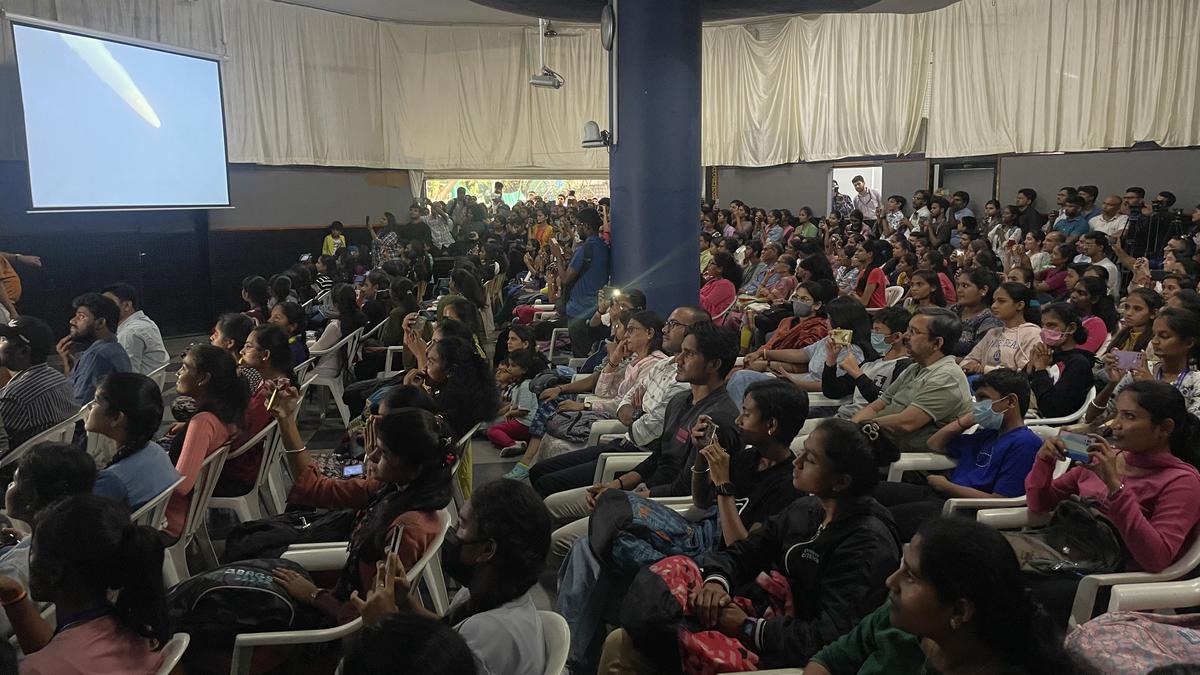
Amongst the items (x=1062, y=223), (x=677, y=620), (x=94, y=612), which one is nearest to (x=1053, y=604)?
(x=677, y=620)

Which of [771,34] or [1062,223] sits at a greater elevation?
[771,34]

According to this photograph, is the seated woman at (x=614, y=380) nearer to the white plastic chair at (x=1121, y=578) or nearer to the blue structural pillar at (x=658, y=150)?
the blue structural pillar at (x=658, y=150)

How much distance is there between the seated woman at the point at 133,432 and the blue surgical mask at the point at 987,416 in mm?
A: 2726

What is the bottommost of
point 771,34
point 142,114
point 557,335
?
point 557,335

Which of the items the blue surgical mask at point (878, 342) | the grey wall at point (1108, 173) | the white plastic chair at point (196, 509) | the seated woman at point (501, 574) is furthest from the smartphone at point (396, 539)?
the grey wall at point (1108, 173)

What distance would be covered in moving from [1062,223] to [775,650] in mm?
8244

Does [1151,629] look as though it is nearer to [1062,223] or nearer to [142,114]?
[1062,223]

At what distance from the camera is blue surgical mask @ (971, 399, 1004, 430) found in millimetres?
3117

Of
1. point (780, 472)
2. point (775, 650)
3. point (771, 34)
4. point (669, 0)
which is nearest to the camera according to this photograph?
point (775, 650)

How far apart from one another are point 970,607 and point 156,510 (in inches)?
95.7

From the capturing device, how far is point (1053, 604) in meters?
2.38

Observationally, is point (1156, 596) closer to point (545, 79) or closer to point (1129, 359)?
point (1129, 359)

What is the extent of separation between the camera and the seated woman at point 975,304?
5.11 m

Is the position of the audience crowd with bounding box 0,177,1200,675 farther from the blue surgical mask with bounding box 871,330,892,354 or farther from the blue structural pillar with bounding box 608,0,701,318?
the blue structural pillar with bounding box 608,0,701,318
